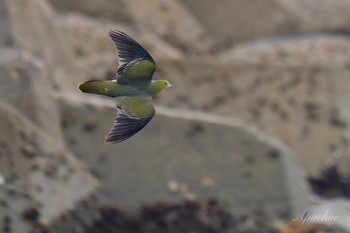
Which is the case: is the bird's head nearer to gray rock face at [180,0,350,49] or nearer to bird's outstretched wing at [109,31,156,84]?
bird's outstretched wing at [109,31,156,84]

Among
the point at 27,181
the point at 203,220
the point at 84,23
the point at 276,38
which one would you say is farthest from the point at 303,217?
the point at 276,38

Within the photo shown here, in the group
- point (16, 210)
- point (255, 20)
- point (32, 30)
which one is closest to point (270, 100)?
point (255, 20)

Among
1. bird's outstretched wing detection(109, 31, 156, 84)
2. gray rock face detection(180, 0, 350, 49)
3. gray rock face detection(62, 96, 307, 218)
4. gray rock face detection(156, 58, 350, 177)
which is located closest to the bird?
bird's outstretched wing detection(109, 31, 156, 84)

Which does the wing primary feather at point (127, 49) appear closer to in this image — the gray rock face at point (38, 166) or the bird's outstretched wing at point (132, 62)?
the bird's outstretched wing at point (132, 62)

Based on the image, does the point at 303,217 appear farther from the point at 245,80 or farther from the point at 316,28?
the point at 316,28

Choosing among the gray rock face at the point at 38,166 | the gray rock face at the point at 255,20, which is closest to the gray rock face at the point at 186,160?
the gray rock face at the point at 38,166

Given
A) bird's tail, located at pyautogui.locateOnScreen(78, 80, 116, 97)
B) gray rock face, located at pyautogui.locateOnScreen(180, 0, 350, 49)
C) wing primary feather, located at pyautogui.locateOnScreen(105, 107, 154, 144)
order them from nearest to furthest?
bird's tail, located at pyautogui.locateOnScreen(78, 80, 116, 97) → wing primary feather, located at pyautogui.locateOnScreen(105, 107, 154, 144) → gray rock face, located at pyautogui.locateOnScreen(180, 0, 350, 49)
